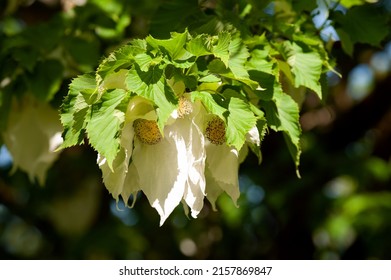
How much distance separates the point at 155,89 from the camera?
3.92 ft

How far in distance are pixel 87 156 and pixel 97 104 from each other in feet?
6.80

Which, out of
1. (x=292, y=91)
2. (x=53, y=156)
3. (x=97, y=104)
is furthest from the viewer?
(x=53, y=156)

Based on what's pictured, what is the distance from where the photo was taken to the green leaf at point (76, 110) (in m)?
1.25

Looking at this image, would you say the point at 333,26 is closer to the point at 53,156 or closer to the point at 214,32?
the point at 214,32

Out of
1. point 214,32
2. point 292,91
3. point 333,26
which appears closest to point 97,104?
A: point 214,32

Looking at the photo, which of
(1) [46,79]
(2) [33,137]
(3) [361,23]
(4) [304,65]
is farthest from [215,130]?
(2) [33,137]

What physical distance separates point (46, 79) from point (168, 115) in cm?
78

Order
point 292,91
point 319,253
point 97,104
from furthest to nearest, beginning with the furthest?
point 319,253, point 292,91, point 97,104

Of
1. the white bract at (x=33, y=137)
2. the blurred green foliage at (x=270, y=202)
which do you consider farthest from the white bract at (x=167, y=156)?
the blurred green foliage at (x=270, y=202)

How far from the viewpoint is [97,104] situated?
3.96ft

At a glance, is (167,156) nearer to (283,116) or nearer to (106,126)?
(106,126)

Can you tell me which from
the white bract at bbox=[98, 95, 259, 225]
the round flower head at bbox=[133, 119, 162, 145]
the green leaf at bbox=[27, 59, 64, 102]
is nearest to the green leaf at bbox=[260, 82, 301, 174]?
the white bract at bbox=[98, 95, 259, 225]

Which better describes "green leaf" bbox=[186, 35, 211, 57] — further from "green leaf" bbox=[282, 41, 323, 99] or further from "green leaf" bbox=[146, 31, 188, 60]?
"green leaf" bbox=[282, 41, 323, 99]

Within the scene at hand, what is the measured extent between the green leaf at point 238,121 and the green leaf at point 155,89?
10 cm
